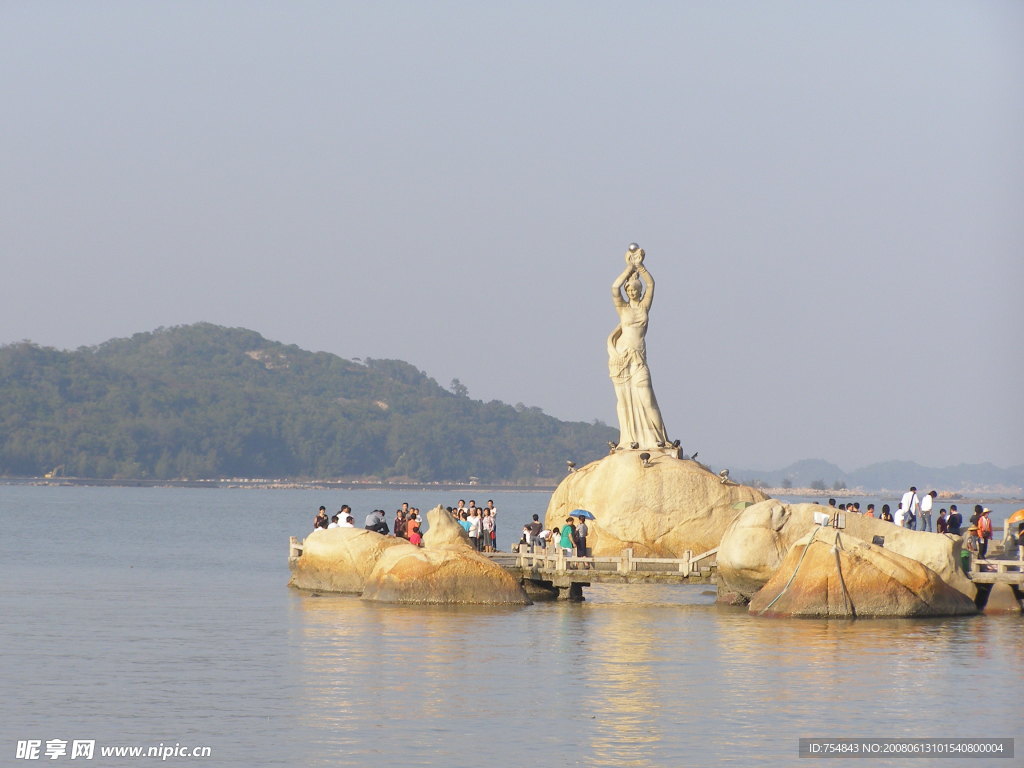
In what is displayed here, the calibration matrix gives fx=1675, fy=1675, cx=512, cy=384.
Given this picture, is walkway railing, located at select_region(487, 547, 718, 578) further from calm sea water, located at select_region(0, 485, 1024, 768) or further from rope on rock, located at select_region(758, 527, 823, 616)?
rope on rock, located at select_region(758, 527, 823, 616)

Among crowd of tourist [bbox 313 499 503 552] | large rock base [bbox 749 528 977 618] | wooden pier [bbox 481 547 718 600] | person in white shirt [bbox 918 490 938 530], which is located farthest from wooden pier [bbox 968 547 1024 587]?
crowd of tourist [bbox 313 499 503 552]

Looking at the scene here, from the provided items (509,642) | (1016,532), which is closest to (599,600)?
(509,642)

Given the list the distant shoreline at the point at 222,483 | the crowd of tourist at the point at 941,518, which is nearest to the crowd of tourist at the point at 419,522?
the crowd of tourist at the point at 941,518

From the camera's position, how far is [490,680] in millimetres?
23422

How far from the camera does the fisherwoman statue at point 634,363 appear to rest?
37969 mm

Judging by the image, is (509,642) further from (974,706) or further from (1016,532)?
(1016,532)

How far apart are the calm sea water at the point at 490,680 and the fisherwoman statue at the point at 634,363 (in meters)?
3.63

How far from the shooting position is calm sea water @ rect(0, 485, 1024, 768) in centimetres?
1945

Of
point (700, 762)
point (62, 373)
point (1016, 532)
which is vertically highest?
point (62, 373)

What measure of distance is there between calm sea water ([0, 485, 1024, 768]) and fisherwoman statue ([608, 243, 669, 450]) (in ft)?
11.9

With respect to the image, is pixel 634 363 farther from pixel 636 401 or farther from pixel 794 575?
pixel 794 575

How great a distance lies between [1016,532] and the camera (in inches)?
1457

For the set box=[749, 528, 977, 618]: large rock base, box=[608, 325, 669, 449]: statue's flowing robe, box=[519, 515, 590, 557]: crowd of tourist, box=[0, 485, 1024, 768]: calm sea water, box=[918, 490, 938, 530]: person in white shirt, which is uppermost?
box=[608, 325, 669, 449]: statue's flowing robe

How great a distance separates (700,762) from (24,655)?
12.8 m
